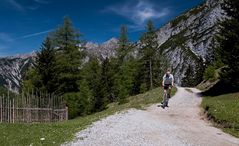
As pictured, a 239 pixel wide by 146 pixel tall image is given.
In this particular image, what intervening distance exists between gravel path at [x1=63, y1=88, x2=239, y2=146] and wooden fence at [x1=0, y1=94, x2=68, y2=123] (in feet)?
30.9

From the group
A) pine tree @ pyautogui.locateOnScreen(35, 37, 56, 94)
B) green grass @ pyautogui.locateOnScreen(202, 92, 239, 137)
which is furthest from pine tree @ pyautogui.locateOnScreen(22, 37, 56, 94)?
green grass @ pyautogui.locateOnScreen(202, 92, 239, 137)

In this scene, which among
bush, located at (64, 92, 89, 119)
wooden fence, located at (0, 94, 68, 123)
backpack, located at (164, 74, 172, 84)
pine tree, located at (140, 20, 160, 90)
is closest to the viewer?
wooden fence, located at (0, 94, 68, 123)

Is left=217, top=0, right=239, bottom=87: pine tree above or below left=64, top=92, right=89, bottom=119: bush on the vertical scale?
above

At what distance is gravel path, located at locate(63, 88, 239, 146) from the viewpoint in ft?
→ 53.3

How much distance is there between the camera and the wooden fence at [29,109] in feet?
94.9

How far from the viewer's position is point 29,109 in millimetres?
31125

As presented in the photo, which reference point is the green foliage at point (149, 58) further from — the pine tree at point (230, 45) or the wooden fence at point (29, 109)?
the wooden fence at point (29, 109)

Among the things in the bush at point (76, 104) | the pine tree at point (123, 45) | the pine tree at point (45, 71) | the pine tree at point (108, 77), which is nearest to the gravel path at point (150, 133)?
the pine tree at point (45, 71)

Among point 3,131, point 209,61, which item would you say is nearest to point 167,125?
point 3,131

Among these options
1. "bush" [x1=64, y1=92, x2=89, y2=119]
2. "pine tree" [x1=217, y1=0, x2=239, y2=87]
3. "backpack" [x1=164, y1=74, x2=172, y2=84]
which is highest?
"pine tree" [x1=217, y1=0, x2=239, y2=87]

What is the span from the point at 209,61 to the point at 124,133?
12039cm

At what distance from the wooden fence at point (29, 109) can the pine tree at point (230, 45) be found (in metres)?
18.6

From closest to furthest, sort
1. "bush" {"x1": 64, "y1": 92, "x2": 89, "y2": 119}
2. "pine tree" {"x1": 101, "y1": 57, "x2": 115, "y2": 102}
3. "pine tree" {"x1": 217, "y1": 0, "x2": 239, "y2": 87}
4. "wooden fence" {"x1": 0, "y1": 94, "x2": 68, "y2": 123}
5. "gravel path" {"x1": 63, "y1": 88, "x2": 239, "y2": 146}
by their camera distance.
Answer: "gravel path" {"x1": 63, "y1": 88, "x2": 239, "y2": 146} → "wooden fence" {"x1": 0, "y1": 94, "x2": 68, "y2": 123} → "pine tree" {"x1": 217, "y1": 0, "x2": 239, "y2": 87} → "bush" {"x1": 64, "y1": 92, "x2": 89, "y2": 119} → "pine tree" {"x1": 101, "y1": 57, "x2": 115, "y2": 102}

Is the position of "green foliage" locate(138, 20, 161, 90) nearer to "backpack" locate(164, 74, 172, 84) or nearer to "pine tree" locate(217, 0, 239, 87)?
"pine tree" locate(217, 0, 239, 87)
